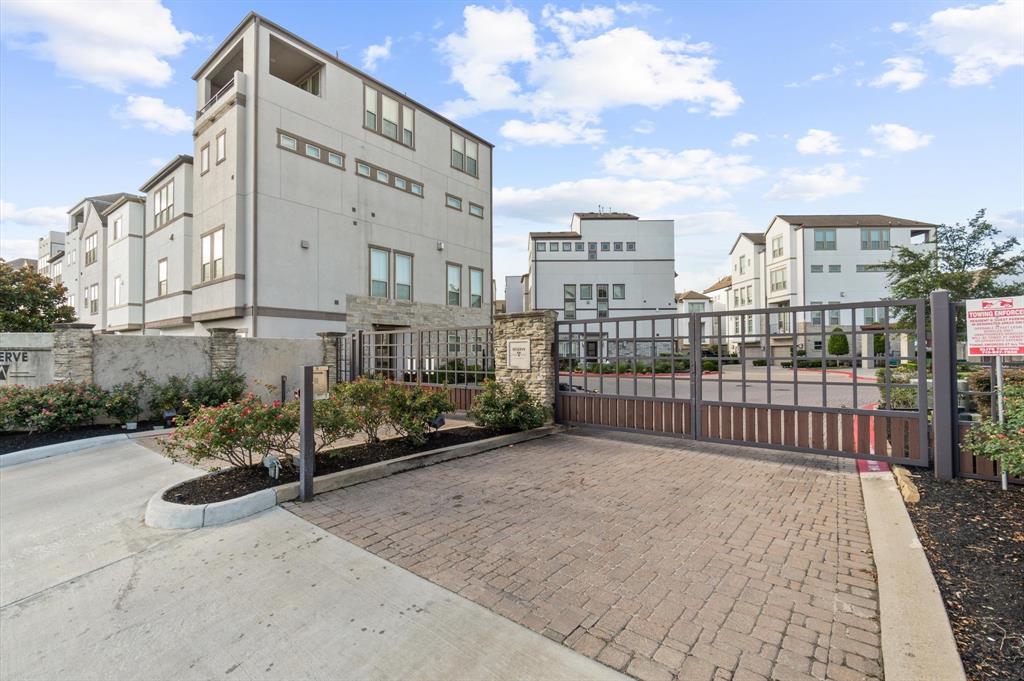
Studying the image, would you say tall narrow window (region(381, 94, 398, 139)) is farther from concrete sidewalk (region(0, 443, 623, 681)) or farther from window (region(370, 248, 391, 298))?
concrete sidewalk (region(0, 443, 623, 681))

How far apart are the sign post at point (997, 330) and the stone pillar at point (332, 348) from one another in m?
14.6

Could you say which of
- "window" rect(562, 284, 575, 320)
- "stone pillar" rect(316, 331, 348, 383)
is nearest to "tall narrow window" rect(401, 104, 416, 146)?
"stone pillar" rect(316, 331, 348, 383)

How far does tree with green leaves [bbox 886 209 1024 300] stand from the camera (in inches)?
676

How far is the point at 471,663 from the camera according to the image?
103 inches

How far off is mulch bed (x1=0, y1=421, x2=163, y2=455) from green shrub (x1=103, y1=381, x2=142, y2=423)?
280mm

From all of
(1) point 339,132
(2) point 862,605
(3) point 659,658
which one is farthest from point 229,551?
(1) point 339,132

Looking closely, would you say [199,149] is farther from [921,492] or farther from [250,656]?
[921,492]

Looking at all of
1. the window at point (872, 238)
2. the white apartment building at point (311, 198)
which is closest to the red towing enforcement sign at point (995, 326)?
the white apartment building at point (311, 198)

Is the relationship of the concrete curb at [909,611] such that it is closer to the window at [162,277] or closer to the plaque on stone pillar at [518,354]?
the plaque on stone pillar at [518,354]

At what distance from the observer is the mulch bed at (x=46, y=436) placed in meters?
8.24

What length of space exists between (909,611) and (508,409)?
265 inches

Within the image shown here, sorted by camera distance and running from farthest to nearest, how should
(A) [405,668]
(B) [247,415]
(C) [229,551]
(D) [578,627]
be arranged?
(B) [247,415], (C) [229,551], (D) [578,627], (A) [405,668]

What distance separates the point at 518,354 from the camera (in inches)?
400

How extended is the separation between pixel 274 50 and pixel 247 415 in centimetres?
1795
